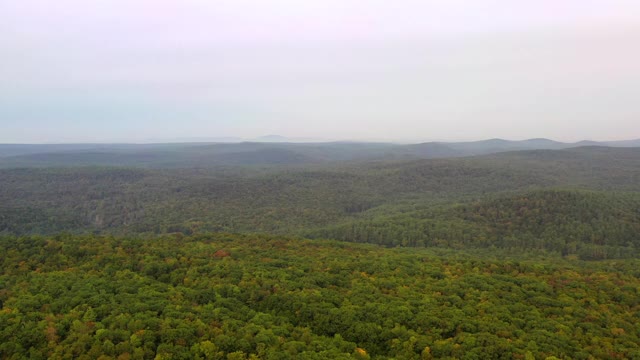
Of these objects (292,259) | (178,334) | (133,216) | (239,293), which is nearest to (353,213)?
(133,216)

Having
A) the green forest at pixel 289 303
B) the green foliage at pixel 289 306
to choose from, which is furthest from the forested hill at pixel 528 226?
the green foliage at pixel 289 306

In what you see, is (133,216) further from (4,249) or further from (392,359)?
(392,359)

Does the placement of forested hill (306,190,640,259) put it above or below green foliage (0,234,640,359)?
below

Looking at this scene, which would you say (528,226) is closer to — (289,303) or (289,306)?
(289,303)

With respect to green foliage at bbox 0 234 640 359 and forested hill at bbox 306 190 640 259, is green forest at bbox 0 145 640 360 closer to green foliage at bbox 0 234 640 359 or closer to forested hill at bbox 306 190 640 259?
green foliage at bbox 0 234 640 359

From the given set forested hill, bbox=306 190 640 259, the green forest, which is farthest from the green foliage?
forested hill, bbox=306 190 640 259

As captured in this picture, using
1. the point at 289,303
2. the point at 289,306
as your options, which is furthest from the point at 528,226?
the point at 289,306

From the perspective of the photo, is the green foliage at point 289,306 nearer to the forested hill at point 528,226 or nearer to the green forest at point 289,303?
the green forest at point 289,303

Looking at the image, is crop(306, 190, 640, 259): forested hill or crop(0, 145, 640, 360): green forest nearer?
crop(0, 145, 640, 360): green forest
